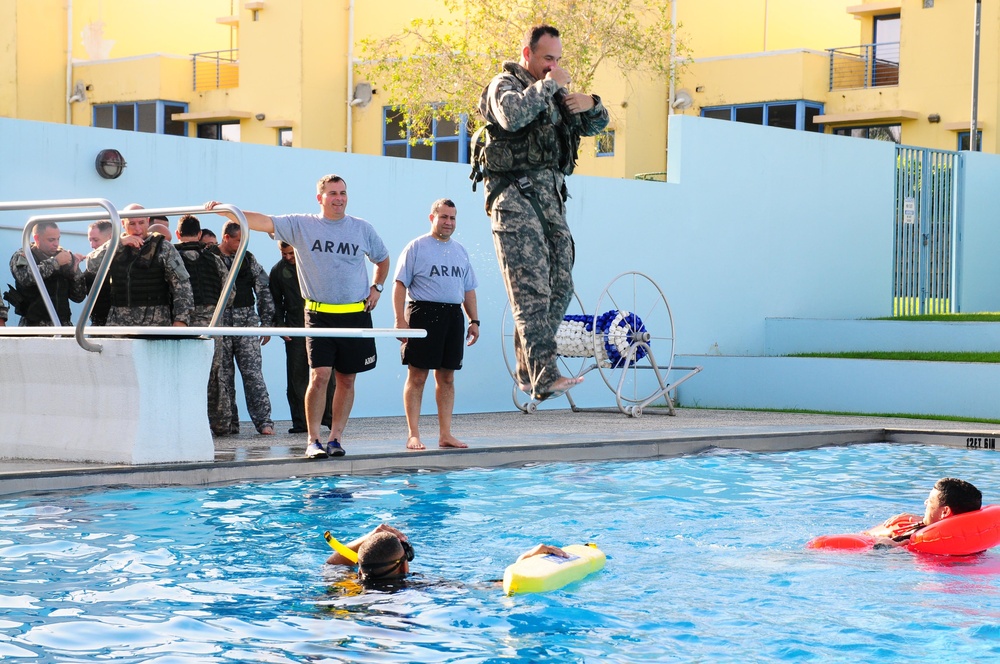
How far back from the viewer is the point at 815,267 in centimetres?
2002

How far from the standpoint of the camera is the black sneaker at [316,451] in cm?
981

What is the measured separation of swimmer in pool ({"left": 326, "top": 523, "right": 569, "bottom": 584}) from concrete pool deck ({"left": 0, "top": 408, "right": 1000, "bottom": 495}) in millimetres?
2899

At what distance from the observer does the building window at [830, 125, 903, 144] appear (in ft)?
100.0

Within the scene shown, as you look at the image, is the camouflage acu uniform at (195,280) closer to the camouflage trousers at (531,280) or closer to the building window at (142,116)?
the camouflage trousers at (531,280)

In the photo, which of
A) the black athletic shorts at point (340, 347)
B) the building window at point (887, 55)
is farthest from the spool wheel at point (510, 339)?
the building window at point (887, 55)

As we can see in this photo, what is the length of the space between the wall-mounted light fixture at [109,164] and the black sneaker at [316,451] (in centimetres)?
409

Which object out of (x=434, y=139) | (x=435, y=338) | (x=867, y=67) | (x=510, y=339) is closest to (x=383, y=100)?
(x=434, y=139)

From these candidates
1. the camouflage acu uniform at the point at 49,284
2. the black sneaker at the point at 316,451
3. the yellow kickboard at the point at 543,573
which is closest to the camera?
the yellow kickboard at the point at 543,573

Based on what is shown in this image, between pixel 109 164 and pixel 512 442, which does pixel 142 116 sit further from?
pixel 512 442

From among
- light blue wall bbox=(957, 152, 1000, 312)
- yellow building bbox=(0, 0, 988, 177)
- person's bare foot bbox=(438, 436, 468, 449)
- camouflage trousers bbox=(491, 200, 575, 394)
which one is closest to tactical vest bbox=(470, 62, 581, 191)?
camouflage trousers bbox=(491, 200, 575, 394)

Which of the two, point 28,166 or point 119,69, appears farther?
point 119,69

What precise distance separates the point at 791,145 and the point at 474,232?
19.6 feet

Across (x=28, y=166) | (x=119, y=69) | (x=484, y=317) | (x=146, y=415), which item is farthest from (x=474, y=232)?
(x=119, y=69)

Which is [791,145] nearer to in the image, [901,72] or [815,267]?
[815,267]
